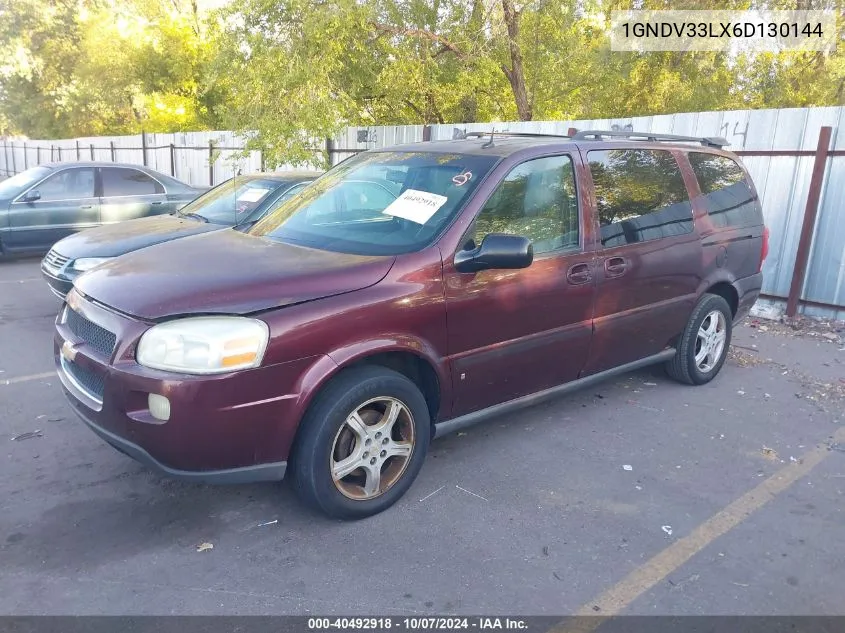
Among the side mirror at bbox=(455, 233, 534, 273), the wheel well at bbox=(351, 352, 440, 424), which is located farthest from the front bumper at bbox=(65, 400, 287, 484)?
the side mirror at bbox=(455, 233, 534, 273)

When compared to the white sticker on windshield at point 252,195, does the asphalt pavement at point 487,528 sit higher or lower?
lower

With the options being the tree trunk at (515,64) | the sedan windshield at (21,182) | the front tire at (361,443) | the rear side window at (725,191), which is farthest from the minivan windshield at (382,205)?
the tree trunk at (515,64)

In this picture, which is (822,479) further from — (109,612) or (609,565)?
(109,612)

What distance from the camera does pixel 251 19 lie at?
1162 centimetres

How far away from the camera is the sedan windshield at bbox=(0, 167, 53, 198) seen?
9562 mm

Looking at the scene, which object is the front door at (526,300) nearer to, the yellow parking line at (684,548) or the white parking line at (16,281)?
the yellow parking line at (684,548)

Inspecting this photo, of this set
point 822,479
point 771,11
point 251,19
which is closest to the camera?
point 822,479

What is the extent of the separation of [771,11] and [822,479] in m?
14.8

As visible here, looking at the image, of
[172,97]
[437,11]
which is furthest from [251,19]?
[172,97]

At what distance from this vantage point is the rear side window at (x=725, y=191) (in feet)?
16.9

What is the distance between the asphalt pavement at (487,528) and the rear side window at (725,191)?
1.58 m

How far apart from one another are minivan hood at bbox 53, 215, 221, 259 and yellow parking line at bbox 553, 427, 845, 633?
16.8ft

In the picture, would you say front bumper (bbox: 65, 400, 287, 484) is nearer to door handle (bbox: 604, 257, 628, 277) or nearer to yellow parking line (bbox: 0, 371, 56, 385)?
door handle (bbox: 604, 257, 628, 277)
